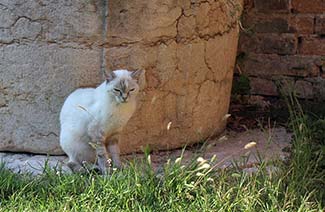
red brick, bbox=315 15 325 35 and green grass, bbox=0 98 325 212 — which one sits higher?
red brick, bbox=315 15 325 35

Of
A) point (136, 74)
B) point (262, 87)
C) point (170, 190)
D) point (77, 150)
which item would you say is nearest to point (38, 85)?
point (77, 150)

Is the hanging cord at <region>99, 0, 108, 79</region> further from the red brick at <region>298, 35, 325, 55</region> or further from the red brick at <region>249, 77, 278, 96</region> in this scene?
the red brick at <region>298, 35, 325, 55</region>

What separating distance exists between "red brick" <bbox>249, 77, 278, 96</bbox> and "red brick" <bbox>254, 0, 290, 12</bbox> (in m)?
0.59

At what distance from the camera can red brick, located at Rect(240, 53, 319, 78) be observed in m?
5.54

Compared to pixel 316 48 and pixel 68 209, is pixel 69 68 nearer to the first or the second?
pixel 68 209

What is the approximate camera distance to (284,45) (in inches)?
220

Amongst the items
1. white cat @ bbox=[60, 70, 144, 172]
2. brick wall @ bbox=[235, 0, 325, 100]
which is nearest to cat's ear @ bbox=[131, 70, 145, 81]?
white cat @ bbox=[60, 70, 144, 172]

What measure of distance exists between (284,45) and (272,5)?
13.7 inches

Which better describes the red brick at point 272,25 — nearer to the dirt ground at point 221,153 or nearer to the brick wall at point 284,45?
the brick wall at point 284,45

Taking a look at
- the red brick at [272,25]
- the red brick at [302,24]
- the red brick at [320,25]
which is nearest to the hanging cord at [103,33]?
the red brick at [272,25]

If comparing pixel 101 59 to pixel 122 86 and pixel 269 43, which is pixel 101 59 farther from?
pixel 269 43

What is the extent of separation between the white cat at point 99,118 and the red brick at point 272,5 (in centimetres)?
208

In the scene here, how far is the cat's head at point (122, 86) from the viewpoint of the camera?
3.64m

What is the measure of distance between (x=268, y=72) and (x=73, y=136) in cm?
230
